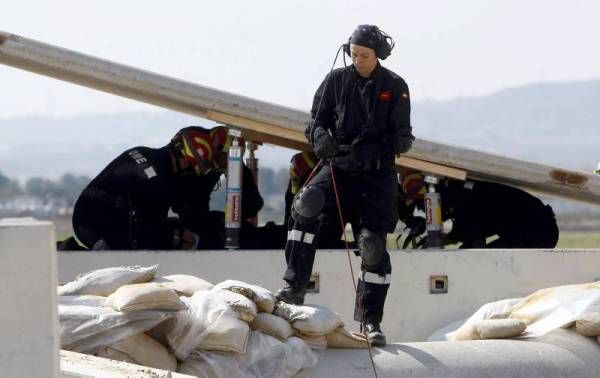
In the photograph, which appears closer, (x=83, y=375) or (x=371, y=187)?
(x=83, y=375)

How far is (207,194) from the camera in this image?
1246 centimetres

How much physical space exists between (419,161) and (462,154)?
0.31 metres

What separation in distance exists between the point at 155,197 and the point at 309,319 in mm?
3505

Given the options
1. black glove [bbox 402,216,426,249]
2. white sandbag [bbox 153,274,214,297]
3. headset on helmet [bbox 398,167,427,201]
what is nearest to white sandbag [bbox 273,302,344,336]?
white sandbag [bbox 153,274,214,297]

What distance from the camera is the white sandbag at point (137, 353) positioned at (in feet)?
26.5

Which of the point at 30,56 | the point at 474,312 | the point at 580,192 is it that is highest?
the point at 30,56

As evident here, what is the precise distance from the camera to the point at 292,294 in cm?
942

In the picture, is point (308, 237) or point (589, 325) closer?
point (308, 237)

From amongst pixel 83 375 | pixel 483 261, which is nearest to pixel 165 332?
pixel 83 375

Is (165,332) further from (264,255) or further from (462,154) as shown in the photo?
(462,154)

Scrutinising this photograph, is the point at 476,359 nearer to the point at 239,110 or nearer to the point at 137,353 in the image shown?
the point at 137,353

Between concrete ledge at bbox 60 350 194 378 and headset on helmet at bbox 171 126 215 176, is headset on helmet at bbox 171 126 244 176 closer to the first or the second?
headset on helmet at bbox 171 126 215 176

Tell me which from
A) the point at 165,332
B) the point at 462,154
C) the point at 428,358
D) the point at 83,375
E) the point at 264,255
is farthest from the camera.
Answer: the point at 462,154

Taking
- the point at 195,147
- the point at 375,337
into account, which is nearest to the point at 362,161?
the point at 375,337
